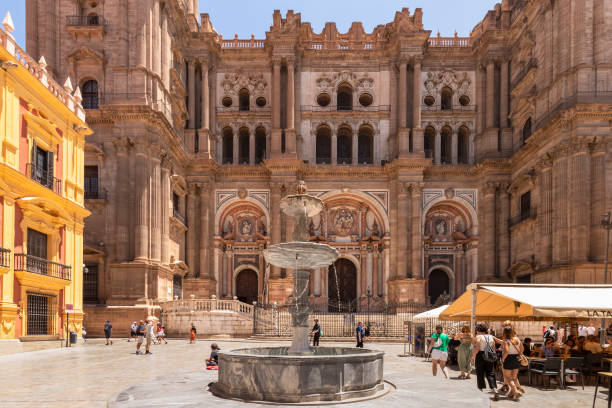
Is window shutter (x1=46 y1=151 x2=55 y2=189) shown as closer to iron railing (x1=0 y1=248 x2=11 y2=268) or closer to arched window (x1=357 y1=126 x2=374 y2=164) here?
iron railing (x1=0 y1=248 x2=11 y2=268)

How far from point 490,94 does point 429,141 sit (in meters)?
5.42

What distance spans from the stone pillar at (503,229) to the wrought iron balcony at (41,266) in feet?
86.9

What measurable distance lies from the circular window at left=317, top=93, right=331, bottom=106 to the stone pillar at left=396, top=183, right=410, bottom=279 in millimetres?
8687

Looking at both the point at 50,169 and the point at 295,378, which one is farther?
the point at 50,169

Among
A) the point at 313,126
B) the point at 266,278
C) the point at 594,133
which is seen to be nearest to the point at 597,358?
the point at 594,133

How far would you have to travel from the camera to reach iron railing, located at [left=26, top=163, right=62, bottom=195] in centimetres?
2055

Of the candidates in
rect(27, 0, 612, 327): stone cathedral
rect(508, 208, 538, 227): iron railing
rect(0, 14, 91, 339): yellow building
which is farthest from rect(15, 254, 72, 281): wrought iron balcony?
rect(508, 208, 538, 227): iron railing

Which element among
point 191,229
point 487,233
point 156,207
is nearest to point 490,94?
point 487,233

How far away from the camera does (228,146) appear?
41312 millimetres

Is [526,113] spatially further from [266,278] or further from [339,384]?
[339,384]

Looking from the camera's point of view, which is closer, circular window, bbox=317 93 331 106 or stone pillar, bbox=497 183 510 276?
stone pillar, bbox=497 183 510 276

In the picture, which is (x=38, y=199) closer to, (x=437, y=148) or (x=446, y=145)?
(x=437, y=148)

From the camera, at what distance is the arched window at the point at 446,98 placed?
3997cm

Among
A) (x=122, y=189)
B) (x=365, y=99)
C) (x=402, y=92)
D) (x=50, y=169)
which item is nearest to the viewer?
(x=50, y=169)
